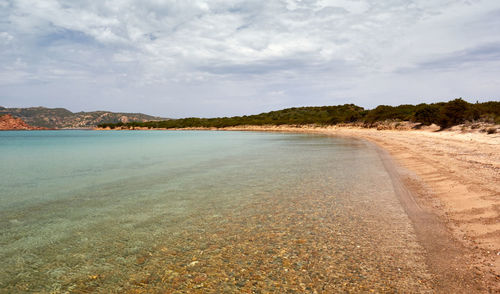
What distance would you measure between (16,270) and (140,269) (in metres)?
1.88

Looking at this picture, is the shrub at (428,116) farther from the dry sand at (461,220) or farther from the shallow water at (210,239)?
the shallow water at (210,239)

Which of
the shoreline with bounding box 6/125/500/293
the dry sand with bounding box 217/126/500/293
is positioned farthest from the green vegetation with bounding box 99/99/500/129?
the dry sand with bounding box 217/126/500/293

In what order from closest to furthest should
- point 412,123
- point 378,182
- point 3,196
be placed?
1. point 3,196
2. point 378,182
3. point 412,123

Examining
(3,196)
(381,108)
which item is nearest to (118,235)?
(3,196)

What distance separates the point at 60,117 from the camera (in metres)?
171

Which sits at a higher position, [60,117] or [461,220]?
[60,117]

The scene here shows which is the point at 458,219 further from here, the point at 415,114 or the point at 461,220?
the point at 415,114

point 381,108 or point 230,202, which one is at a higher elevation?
point 381,108

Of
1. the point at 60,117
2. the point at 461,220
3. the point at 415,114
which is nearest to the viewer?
Result: the point at 461,220

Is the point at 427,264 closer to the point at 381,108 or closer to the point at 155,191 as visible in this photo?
the point at 155,191

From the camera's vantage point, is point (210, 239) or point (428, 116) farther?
point (428, 116)

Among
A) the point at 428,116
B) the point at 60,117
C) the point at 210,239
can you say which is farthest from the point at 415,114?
the point at 60,117

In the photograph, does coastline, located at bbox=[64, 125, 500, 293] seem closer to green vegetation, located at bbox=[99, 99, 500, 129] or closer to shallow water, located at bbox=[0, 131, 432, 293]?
shallow water, located at bbox=[0, 131, 432, 293]

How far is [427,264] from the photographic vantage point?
13.1ft
